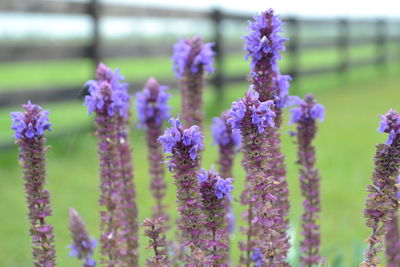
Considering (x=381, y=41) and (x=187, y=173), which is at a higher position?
(x=381, y=41)

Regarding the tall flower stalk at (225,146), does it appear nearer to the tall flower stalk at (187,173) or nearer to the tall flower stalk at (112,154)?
the tall flower stalk at (112,154)

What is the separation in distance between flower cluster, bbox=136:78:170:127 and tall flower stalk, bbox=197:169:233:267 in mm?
1252

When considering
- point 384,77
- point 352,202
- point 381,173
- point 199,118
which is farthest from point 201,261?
point 384,77

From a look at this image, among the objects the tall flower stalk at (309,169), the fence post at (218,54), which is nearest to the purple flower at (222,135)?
the tall flower stalk at (309,169)

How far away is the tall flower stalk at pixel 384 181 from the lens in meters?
1.97

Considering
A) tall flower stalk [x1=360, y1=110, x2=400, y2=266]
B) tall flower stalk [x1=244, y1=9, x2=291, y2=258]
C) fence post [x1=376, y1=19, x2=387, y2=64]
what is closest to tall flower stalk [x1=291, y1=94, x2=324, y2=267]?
tall flower stalk [x1=244, y1=9, x2=291, y2=258]

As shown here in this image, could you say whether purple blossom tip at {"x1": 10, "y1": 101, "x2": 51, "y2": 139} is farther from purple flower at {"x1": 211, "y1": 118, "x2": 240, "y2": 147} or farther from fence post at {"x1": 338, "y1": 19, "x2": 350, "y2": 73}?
fence post at {"x1": 338, "y1": 19, "x2": 350, "y2": 73}

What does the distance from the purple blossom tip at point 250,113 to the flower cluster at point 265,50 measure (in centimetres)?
33

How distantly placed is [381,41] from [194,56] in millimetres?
21674

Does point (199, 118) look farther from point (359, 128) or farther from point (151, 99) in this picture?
point (359, 128)

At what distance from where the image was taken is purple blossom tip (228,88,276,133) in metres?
1.87

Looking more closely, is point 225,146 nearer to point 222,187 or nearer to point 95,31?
point 222,187

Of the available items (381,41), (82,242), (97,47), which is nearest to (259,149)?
(82,242)

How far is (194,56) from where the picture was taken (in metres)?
3.11
